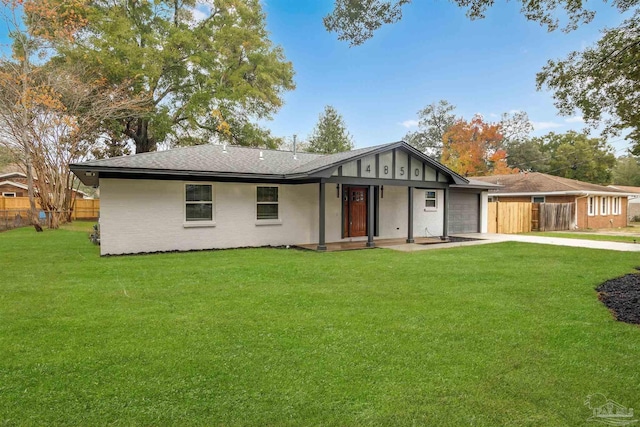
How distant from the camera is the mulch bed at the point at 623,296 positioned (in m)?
5.17

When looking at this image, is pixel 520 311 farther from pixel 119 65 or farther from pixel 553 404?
pixel 119 65

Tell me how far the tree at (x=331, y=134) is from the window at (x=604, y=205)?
21956mm

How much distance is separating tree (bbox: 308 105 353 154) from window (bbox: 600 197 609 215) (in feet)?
72.0

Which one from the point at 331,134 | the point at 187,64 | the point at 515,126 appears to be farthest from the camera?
the point at 515,126

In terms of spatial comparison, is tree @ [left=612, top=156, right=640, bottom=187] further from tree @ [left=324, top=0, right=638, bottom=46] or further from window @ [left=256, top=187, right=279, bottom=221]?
tree @ [left=324, top=0, right=638, bottom=46]

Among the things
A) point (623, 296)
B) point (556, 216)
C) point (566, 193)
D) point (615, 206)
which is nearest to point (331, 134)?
point (566, 193)

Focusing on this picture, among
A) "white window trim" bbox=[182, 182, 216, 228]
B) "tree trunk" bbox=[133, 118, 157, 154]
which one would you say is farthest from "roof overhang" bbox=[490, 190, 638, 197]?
"tree trunk" bbox=[133, 118, 157, 154]

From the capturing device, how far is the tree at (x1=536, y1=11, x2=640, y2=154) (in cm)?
650

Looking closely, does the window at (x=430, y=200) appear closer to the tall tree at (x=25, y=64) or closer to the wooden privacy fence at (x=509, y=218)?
the wooden privacy fence at (x=509, y=218)

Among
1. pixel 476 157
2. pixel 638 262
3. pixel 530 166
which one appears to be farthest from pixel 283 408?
pixel 530 166

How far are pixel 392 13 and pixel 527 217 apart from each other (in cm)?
1763

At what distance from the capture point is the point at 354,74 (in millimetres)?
17062

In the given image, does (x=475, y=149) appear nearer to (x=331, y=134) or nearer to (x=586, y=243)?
(x=331, y=134)

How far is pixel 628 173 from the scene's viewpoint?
4950 cm
